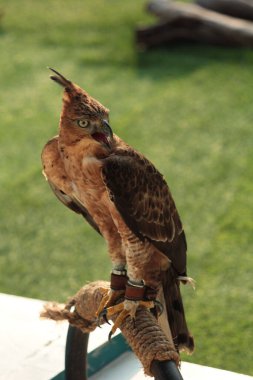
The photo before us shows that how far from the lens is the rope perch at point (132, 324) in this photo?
2.27 meters

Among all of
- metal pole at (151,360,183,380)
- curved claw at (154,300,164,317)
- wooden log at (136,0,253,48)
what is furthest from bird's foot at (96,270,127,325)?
wooden log at (136,0,253,48)

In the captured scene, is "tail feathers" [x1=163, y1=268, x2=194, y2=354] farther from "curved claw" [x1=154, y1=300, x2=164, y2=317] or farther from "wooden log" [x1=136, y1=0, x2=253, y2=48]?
"wooden log" [x1=136, y1=0, x2=253, y2=48]

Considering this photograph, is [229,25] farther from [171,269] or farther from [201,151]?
[171,269]

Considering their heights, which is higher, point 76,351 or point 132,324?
point 132,324

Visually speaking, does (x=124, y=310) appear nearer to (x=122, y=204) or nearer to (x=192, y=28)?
(x=122, y=204)

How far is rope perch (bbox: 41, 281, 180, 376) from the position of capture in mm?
2273

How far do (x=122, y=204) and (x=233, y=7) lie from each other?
7.04 m

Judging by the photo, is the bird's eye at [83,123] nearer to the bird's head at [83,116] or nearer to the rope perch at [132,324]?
the bird's head at [83,116]

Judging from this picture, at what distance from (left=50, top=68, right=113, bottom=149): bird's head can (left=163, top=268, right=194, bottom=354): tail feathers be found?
0.58m

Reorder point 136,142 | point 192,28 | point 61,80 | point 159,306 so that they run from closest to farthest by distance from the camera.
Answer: point 61,80 → point 159,306 → point 136,142 → point 192,28

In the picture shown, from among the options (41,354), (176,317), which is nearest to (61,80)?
(176,317)

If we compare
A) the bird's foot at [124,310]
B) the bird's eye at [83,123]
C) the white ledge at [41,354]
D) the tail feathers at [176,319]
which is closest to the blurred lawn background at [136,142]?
the white ledge at [41,354]

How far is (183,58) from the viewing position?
8.84 meters

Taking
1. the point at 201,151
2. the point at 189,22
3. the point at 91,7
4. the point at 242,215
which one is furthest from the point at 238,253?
the point at 91,7
